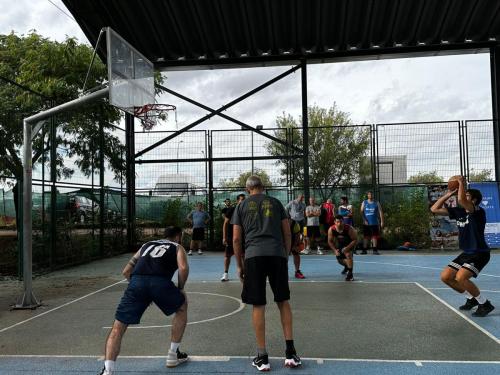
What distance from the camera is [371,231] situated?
1588cm

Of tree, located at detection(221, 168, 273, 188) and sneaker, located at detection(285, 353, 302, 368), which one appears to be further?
tree, located at detection(221, 168, 273, 188)

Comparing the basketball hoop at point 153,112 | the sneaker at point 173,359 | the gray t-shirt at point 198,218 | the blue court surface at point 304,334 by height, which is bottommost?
the blue court surface at point 304,334

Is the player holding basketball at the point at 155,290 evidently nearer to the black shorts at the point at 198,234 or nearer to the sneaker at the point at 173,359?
the sneaker at the point at 173,359

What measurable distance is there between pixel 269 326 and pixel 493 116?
1474 centimetres

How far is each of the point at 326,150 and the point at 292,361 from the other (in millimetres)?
23315

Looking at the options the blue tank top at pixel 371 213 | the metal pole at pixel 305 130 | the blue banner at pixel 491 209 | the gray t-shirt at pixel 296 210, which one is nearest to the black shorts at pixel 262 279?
the gray t-shirt at pixel 296 210

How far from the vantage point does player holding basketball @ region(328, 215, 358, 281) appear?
34.4 feet

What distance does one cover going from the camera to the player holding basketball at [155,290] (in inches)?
187

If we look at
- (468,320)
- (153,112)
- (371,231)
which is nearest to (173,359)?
(468,320)

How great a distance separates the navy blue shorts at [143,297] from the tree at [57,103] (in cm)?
796

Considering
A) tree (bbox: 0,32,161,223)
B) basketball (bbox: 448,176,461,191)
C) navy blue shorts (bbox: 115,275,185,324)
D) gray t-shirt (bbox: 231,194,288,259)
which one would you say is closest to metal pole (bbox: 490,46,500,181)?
basketball (bbox: 448,176,461,191)

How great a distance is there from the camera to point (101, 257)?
51.6ft

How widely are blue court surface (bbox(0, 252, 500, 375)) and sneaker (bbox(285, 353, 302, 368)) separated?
0.06 meters

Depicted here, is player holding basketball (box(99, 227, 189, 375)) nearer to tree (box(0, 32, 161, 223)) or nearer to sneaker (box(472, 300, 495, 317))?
sneaker (box(472, 300, 495, 317))
